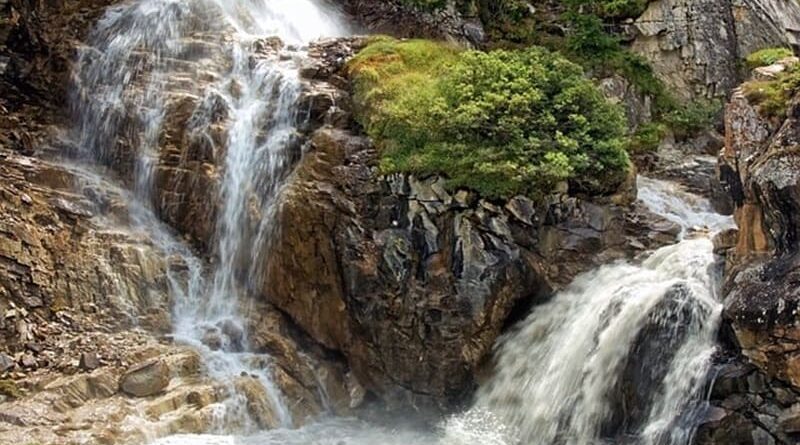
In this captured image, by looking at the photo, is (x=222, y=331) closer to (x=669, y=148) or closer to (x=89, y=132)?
(x=89, y=132)

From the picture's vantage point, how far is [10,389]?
38.8ft

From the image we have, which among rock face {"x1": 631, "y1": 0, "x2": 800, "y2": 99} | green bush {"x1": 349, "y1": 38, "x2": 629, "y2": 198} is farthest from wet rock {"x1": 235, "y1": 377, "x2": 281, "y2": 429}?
rock face {"x1": 631, "y1": 0, "x2": 800, "y2": 99}

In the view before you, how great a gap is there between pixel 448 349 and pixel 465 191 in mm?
2663

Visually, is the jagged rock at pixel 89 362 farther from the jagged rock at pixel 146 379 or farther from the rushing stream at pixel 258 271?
the rushing stream at pixel 258 271

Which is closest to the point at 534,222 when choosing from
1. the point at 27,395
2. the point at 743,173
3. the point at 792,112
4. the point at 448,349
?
the point at 448,349

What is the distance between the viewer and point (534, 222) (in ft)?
41.9

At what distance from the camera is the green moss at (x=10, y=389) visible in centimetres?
1178

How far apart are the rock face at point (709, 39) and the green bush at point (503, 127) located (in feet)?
21.4

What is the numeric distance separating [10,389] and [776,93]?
12.0 meters

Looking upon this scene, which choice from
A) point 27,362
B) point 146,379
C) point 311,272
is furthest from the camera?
point 311,272

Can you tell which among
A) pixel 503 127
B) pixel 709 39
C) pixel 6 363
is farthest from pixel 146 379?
pixel 709 39

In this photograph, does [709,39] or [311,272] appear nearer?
[311,272]

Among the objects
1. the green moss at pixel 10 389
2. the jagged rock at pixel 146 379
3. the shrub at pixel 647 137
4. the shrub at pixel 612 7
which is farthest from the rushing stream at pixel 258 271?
the shrub at pixel 612 7

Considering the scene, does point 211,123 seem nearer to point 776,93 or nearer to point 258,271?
point 258,271
